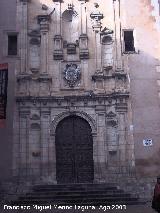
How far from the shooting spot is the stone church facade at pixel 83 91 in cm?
1598

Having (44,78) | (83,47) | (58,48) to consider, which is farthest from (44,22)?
(44,78)

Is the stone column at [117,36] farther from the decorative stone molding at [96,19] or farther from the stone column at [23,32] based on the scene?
the stone column at [23,32]

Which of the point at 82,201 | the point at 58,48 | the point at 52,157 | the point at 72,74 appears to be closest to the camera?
the point at 82,201

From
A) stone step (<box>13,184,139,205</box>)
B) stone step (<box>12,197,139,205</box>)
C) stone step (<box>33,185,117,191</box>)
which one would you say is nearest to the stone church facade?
stone step (<box>33,185,117,191</box>)

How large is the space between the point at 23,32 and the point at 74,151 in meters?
5.51

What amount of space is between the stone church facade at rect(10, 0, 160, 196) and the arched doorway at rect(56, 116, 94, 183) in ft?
0.13

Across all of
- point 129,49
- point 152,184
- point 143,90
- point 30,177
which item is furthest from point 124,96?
point 30,177

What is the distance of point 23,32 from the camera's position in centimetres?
1719

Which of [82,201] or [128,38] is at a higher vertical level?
[128,38]

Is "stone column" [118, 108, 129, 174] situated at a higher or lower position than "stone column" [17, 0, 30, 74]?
lower

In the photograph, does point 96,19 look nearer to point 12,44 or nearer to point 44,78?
point 44,78

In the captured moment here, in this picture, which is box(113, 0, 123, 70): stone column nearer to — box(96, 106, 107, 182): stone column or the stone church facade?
the stone church facade

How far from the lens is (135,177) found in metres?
15.8

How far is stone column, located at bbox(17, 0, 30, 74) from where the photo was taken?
16812 millimetres
